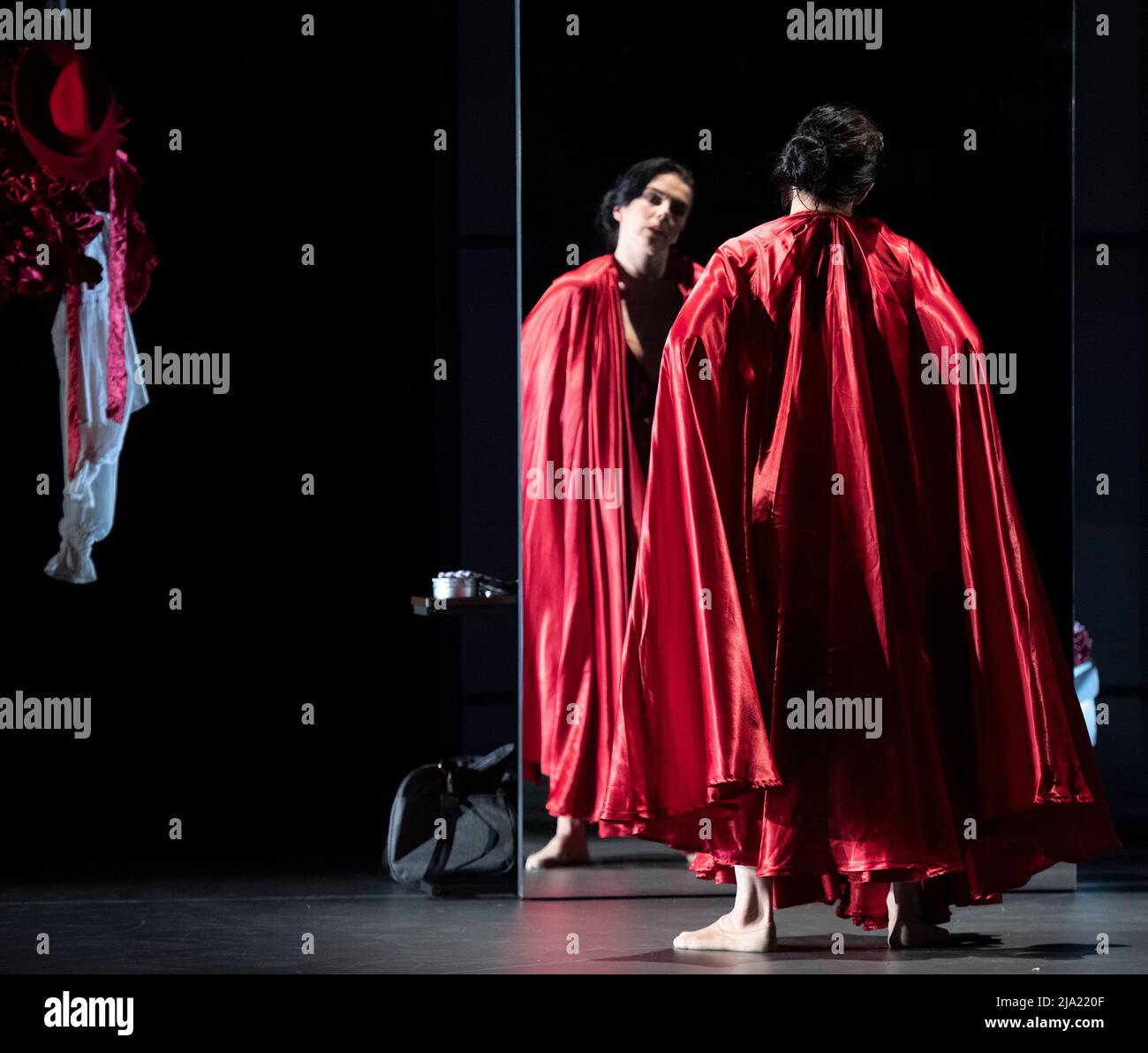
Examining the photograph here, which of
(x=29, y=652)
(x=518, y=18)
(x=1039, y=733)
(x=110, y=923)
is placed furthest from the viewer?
(x=29, y=652)

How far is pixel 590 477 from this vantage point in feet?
12.6

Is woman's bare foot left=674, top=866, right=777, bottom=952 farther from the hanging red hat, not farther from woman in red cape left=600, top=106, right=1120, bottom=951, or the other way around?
the hanging red hat

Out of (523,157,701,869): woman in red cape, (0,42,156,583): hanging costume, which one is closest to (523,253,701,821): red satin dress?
(523,157,701,869): woman in red cape

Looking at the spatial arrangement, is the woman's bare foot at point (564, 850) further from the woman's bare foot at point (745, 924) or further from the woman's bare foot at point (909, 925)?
the woman's bare foot at point (909, 925)

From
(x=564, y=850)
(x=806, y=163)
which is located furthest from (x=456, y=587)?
(x=806, y=163)

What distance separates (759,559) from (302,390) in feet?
6.07

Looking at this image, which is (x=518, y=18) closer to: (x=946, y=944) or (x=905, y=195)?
(x=905, y=195)

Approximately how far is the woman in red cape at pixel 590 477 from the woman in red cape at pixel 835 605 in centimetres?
54

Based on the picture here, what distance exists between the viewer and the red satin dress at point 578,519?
12.6 feet

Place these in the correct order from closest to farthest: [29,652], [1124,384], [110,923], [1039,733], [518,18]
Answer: [1039,733]
[110,923]
[518,18]
[29,652]
[1124,384]

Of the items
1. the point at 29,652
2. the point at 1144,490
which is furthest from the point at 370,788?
the point at 1144,490

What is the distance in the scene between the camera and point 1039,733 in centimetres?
320

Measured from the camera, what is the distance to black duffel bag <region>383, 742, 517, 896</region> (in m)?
3.92

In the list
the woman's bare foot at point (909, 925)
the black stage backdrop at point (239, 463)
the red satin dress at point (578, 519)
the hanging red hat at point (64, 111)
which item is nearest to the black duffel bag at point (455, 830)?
the red satin dress at point (578, 519)
